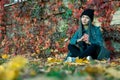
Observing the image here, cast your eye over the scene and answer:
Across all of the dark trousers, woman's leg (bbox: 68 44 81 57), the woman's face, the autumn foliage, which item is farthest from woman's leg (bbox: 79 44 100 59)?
the autumn foliage

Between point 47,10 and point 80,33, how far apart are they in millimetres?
2928

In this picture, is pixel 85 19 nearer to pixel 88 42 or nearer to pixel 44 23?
pixel 88 42

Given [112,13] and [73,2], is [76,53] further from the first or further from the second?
[73,2]

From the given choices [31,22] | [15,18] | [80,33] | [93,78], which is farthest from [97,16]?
[93,78]

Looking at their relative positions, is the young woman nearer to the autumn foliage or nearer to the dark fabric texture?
the dark fabric texture

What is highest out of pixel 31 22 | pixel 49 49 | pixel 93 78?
pixel 93 78

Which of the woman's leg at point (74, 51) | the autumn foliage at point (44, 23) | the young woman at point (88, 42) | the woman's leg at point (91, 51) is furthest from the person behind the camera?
the autumn foliage at point (44, 23)

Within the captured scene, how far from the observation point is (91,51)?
812cm

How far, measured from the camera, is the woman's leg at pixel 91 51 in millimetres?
8062

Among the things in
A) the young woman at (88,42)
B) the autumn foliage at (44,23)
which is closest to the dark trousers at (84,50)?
the young woman at (88,42)

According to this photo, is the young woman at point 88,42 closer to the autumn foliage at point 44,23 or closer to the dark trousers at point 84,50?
the dark trousers at point 84,50

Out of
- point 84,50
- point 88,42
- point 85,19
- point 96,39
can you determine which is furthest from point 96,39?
point 85,19

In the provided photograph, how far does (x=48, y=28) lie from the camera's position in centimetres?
1120

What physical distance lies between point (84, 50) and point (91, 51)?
9.0 inches
